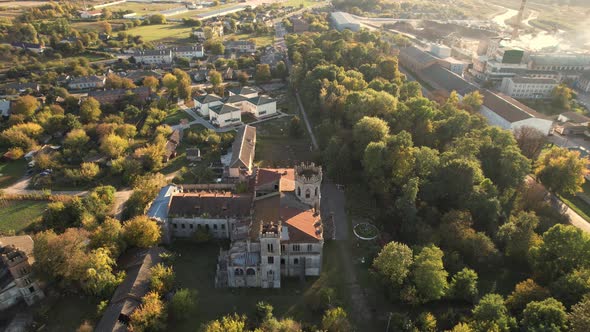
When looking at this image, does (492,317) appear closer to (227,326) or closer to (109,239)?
(227,326)

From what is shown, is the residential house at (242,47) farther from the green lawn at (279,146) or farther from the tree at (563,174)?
the tree at (563,174)

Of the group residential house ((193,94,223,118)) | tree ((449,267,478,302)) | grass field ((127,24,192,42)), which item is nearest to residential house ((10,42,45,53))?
grass field ((127,24,192,42))

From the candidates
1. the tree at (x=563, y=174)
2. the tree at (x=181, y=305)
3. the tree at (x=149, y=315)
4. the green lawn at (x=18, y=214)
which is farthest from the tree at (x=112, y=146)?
the tree at (x=563, y=174)

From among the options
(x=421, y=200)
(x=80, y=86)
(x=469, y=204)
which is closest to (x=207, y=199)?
(x=421, y=200)

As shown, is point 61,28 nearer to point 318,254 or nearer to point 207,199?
point 207,199

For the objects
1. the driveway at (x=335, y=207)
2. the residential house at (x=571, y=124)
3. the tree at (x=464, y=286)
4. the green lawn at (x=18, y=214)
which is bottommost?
the residential house at (x=571, y=124)
